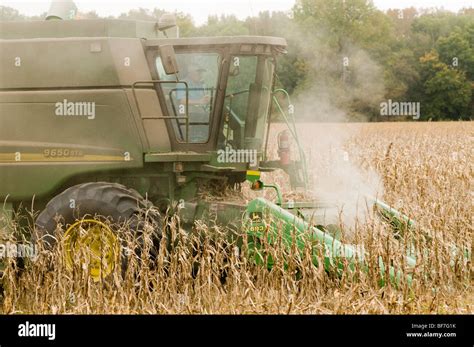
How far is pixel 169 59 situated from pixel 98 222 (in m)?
1.49

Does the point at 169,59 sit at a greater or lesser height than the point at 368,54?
lesser

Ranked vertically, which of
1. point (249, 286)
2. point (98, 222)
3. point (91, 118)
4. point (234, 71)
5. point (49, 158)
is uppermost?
point (234, 71)

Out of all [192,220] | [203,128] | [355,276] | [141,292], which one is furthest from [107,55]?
[355,276]

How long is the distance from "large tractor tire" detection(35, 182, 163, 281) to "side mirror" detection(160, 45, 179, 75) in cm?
106

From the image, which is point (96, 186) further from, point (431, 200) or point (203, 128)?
point (431, 200)

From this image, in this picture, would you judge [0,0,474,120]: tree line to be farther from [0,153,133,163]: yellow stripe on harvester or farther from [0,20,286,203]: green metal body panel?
[0,153,133,163]: yellow stripe on harvester

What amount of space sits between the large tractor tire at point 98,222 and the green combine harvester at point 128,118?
0.06 ft

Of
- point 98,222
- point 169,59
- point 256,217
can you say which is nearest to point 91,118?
point 169,59

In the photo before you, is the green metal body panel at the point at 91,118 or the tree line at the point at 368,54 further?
the tree line at the point at 368,54

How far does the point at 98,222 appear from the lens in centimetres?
648

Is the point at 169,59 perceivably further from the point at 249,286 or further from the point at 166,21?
the point at 249,286

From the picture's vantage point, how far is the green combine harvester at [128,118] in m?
6.85

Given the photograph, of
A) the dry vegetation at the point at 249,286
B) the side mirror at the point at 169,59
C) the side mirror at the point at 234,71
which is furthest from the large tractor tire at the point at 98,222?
the side mirror at the point at 234,71

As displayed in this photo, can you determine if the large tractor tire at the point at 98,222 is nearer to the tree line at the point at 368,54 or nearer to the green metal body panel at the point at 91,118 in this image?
the green metal body panel at the point at 91,118
